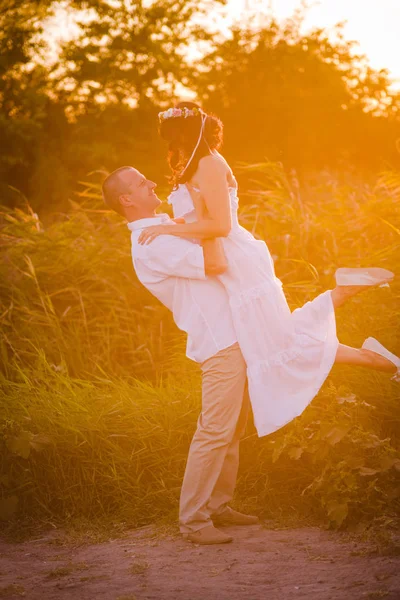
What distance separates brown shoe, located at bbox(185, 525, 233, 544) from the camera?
3949 mm

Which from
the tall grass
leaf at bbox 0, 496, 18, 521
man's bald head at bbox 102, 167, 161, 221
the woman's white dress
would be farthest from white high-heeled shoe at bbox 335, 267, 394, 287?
leaf at bbox 0, 496, 18, 521

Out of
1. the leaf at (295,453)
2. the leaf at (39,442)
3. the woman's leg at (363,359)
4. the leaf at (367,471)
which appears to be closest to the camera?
the leaf at (367,471)

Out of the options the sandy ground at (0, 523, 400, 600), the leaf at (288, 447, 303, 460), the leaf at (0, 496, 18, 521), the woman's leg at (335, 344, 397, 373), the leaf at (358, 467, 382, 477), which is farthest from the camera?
the leaf at (0, 496, 18, 521)

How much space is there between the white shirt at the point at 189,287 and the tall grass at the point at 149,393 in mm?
858

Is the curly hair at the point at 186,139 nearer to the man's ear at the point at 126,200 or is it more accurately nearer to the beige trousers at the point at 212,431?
the man's ear at the point at 126,200

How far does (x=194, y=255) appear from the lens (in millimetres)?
3883

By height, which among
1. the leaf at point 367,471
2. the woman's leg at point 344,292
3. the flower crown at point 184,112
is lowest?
the leaf at point 367,471

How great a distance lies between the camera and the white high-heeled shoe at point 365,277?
411 centimetres

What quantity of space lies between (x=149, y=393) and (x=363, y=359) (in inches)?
74.1

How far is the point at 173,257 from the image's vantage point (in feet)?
12.9

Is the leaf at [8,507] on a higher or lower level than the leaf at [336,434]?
lower

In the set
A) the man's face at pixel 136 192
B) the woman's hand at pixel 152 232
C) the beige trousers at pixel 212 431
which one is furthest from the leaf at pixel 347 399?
the man's face at pixel 136 192

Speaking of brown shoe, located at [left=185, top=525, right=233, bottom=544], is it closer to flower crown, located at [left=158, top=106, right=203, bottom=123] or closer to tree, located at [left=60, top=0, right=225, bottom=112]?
flower crown, located at [left=158, top=106, right=203, bottom=123]

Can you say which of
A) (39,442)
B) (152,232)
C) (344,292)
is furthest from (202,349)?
(39,442)
